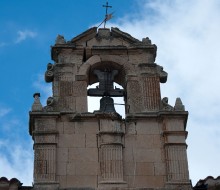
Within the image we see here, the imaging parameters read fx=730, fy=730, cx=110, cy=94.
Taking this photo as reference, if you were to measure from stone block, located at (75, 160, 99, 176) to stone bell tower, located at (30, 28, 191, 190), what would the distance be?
0.08 ft

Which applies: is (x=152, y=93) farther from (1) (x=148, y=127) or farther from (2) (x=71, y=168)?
(2) (x=71, y=168)

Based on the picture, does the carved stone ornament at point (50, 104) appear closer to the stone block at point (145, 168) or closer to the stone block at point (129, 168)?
the stone block at point (129, 168)

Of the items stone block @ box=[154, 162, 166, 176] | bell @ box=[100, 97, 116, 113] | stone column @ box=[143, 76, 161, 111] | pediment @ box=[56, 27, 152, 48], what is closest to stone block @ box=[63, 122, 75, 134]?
bell @ box=[100, 97, 116, 113]

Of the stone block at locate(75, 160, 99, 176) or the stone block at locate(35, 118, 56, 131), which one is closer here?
the stone block at locate(75, 160, 99, 176)

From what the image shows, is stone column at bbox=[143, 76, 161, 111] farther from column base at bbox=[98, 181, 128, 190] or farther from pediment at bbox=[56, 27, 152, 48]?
column base at bbox=[98, 181, 128, 190]

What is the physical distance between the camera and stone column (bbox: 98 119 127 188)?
59.4ft

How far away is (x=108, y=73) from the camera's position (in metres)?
20.9

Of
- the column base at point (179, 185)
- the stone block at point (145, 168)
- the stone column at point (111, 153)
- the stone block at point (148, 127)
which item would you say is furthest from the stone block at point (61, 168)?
the column base at point (179, 185)

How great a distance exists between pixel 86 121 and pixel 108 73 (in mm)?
2224

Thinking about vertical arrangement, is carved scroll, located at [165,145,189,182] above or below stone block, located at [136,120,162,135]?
below

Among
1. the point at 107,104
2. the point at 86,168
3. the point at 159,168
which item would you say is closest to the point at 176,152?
the point at 159,168

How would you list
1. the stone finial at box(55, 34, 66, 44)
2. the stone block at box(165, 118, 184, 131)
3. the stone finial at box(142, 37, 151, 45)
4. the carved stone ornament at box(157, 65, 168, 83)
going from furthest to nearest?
the stone finial at box(142, 37, 151, 45) → the stone finial at box(55, 34, 66, 44) → the carved stone ornament at box(157, 65, 168, 83) → the stone block at box(165, 118, 184, 131)

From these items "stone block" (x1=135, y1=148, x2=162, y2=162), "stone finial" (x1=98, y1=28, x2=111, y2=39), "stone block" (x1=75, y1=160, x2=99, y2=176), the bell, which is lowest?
"stone block" (x1=75, y1=160, x2=99, y2=176)

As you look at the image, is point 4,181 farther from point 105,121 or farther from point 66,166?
point 105,121
